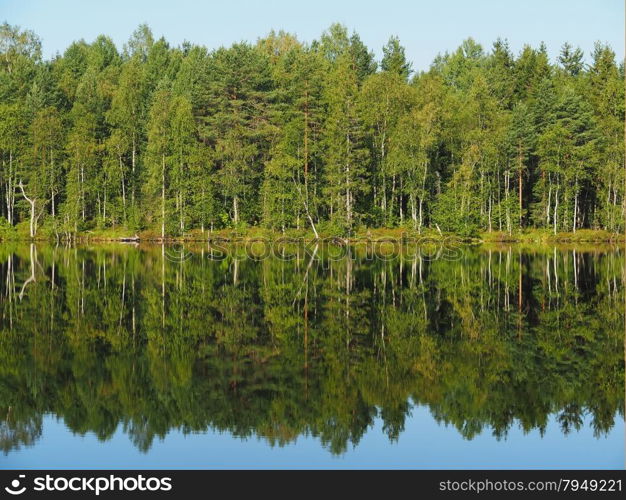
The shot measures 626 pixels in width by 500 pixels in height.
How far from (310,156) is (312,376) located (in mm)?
57146

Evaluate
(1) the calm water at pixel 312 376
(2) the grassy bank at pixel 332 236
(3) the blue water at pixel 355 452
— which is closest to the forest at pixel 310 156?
(2) the grassy bank at pixel 332 236

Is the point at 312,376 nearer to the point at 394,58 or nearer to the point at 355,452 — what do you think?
the point at 355,452

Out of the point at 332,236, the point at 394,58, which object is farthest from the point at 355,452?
the point at 394,58

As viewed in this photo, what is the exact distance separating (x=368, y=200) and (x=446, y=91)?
16946 mm

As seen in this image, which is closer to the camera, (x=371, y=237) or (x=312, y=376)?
(x=312, y=376)

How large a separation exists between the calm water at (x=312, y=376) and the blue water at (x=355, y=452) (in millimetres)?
40

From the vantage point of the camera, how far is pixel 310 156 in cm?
7256

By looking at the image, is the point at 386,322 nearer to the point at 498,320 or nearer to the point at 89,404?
the point at 498,320

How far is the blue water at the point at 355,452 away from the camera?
11.9 meters

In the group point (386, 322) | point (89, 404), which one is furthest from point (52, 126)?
point (89, 404)

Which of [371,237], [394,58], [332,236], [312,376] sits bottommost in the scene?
[312,376]

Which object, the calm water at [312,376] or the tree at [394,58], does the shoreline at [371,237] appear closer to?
the tree at [394,58]

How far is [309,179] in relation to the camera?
73.1m

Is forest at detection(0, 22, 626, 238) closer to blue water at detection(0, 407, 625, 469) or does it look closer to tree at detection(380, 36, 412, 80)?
tree at detection(380, 36, 412, 80)
